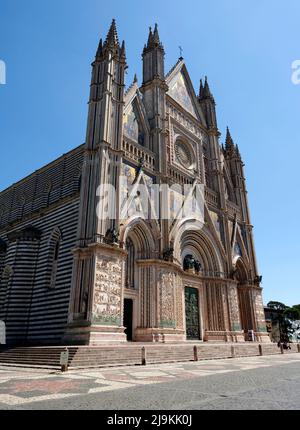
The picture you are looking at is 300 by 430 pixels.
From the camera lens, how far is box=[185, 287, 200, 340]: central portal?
79.0ft

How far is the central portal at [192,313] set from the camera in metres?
24.1

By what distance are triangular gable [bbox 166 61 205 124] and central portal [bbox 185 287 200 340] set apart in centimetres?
1721

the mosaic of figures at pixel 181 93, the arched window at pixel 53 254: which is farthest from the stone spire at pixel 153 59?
the arched window at pixel 53 254

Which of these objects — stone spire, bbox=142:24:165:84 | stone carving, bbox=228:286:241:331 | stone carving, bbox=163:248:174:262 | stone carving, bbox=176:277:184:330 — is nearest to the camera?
stone carving, bbox=163:248:174:262

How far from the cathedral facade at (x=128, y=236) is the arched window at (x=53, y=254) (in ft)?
0.23

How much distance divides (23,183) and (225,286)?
64.1 ft

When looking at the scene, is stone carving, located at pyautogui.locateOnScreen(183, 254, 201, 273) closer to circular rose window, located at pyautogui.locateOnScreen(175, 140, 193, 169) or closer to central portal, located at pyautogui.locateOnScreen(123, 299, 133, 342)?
central portal, located at pyautogui.locateOnScreen(123, 299, 133, 342)

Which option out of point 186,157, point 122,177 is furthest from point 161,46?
point 122,177

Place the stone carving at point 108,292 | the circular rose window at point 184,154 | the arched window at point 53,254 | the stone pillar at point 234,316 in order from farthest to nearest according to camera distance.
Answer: the circular rose window at point 184,154
the stone pillar at point 234,316
the arched window at point 53,254
the stone carving at point 108,292

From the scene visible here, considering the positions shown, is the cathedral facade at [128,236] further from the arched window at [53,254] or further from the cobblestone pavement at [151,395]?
the cobblestone pavement at [151,395]

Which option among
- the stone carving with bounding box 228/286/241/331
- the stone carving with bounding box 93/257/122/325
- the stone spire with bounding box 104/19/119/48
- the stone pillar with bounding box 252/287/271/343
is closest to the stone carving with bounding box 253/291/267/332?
the stone pillar with bounding box 252/287/271/343
